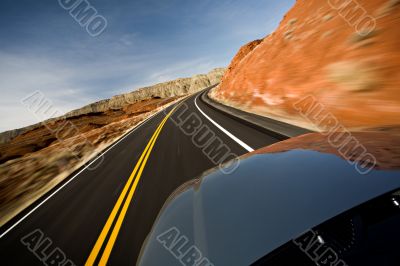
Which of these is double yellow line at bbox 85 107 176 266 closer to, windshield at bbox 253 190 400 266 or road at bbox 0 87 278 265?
road at bbox 0 87 278 265

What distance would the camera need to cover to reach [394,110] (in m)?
7.06

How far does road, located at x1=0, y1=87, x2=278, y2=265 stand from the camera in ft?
13.4

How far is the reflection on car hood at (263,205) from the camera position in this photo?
1.53m

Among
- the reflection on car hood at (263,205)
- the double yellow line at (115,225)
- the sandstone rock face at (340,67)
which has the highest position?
the double yellow line at (115,225)

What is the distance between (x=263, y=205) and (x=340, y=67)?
10.5 metres

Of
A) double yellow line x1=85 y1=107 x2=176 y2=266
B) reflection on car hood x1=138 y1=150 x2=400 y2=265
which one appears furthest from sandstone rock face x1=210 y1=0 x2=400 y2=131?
double yellow line x1=85 y1=107 x2=176 y2=266

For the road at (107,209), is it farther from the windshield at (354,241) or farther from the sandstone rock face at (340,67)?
the sandstone rock face at (340,67)

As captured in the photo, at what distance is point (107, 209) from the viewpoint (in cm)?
541

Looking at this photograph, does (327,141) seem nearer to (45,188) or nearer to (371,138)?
(371,138)

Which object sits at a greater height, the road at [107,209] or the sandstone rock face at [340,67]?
the road at [107,209]

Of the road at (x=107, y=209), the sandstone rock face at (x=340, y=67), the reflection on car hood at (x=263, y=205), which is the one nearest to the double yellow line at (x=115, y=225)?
the road at (x=107, y=209)

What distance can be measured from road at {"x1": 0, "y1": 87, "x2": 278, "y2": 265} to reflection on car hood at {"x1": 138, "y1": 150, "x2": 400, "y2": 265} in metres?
1.78

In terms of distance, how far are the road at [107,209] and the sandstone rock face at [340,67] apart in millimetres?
3280

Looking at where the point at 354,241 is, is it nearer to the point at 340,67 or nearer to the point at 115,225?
the point at 115,225
